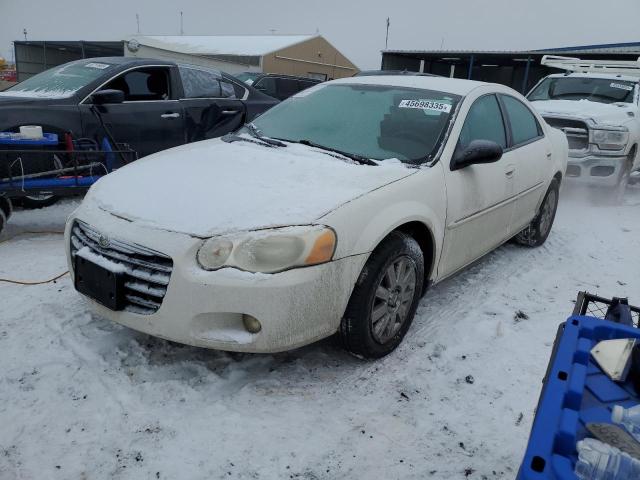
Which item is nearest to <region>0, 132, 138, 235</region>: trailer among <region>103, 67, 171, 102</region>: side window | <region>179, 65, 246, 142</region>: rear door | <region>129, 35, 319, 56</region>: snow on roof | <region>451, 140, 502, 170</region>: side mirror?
<region>103, 67, 171, 102</region>: side window

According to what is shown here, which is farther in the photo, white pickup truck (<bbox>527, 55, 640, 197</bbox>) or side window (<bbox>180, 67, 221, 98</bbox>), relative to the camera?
white pickup truck (<bbox>527, 55, 640, 197</bbox>)

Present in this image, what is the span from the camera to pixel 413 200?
9.18 feet

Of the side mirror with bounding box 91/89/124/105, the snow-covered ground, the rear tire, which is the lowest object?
the snow-covered ground

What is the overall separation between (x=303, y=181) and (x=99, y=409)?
1.44 metres

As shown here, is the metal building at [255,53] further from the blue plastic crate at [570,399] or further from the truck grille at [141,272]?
the blue plastic crate at [570,399]

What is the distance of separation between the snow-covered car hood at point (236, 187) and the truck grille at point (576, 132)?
508 cm

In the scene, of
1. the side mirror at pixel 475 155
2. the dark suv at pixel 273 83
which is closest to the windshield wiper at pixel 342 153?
the side mirror at pixel 475 155

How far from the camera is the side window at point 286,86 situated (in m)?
12.4

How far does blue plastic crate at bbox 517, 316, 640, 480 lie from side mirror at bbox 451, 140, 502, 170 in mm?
1681

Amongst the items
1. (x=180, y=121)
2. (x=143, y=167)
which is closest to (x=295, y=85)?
(x=180, y=121)

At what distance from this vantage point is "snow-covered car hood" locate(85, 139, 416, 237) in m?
2.37

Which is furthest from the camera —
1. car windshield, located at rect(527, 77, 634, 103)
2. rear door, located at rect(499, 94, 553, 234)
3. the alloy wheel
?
car windshield, located at rect(527, 77, 634, 103)

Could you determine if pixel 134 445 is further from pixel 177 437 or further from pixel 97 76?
pixel 97 76

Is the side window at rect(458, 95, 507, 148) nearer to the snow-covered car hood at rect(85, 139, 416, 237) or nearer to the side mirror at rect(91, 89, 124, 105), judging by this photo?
the snow-covered car hood at rect(85, 139, 416, 237)
